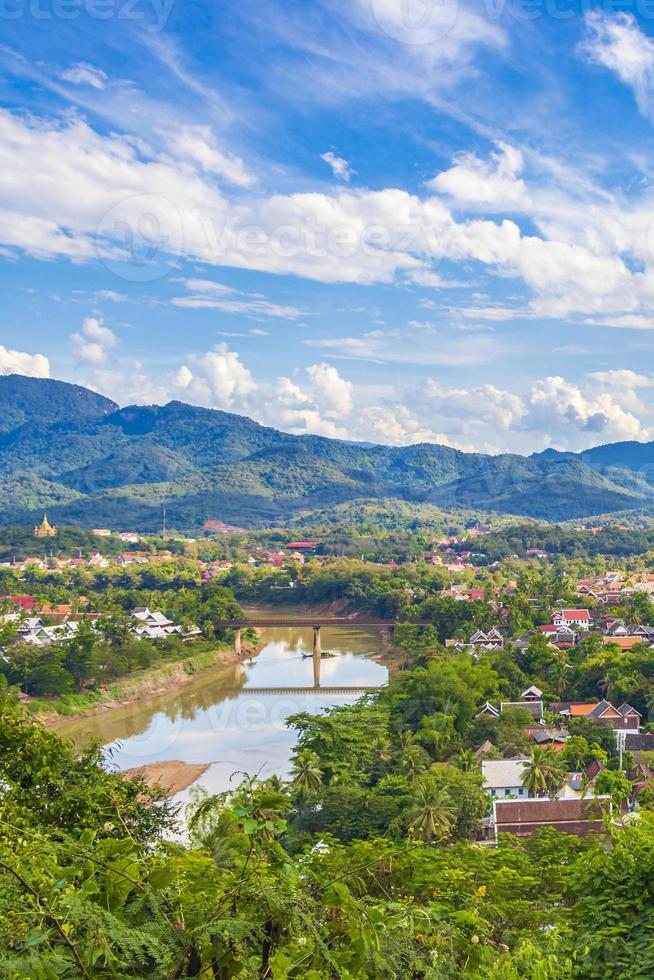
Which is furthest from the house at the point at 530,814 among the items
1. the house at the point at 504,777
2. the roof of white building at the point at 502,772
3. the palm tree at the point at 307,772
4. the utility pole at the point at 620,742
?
the utility pole at the point at 620,742

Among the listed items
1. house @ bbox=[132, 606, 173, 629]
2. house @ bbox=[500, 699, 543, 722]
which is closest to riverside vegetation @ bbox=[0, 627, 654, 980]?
house @ bbox=[500, 699, 543, 722]

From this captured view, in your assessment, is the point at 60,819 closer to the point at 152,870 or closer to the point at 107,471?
the point at 152,870

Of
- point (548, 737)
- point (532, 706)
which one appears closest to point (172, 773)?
point (548, 737)

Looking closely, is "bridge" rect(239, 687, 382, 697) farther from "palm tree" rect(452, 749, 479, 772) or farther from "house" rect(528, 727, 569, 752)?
"palm tree" rect(452, 749, 479, 772)

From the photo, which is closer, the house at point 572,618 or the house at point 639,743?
the house at point 639,743

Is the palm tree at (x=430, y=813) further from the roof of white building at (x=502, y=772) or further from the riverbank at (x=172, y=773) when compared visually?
the riverbank at (x=172, y=773)

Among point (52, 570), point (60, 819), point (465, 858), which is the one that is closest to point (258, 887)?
point (60, 819)
